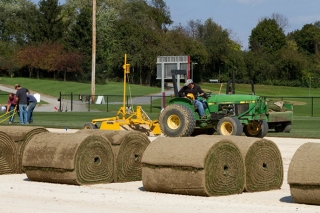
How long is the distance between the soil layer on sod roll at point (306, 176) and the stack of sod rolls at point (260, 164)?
5.29ft

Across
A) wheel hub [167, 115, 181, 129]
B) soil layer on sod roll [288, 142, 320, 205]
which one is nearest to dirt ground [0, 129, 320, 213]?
soil layer on sod roll [288, 142, 320, 205]

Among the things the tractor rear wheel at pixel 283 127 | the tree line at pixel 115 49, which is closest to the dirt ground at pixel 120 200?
the tractor rear wheel at pixel 283 127

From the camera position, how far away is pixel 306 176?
10281 millimetres

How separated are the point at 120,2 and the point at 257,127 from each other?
308ft

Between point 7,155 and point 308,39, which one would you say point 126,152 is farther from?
point 308,39

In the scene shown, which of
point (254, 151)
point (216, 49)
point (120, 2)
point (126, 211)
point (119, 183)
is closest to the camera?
point (126, 211)

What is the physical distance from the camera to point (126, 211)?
32.8ft

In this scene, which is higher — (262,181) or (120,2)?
(120,2)

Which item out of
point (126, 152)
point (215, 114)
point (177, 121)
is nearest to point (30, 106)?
point (177, 121)

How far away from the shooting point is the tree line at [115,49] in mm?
88812

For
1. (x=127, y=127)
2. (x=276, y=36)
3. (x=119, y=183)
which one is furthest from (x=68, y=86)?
(x=119, y=183)

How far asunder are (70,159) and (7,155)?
2.67 meters

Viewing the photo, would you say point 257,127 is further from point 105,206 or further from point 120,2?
point 120,2

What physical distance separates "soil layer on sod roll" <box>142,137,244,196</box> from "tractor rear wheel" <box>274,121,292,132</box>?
1370 centimetres
